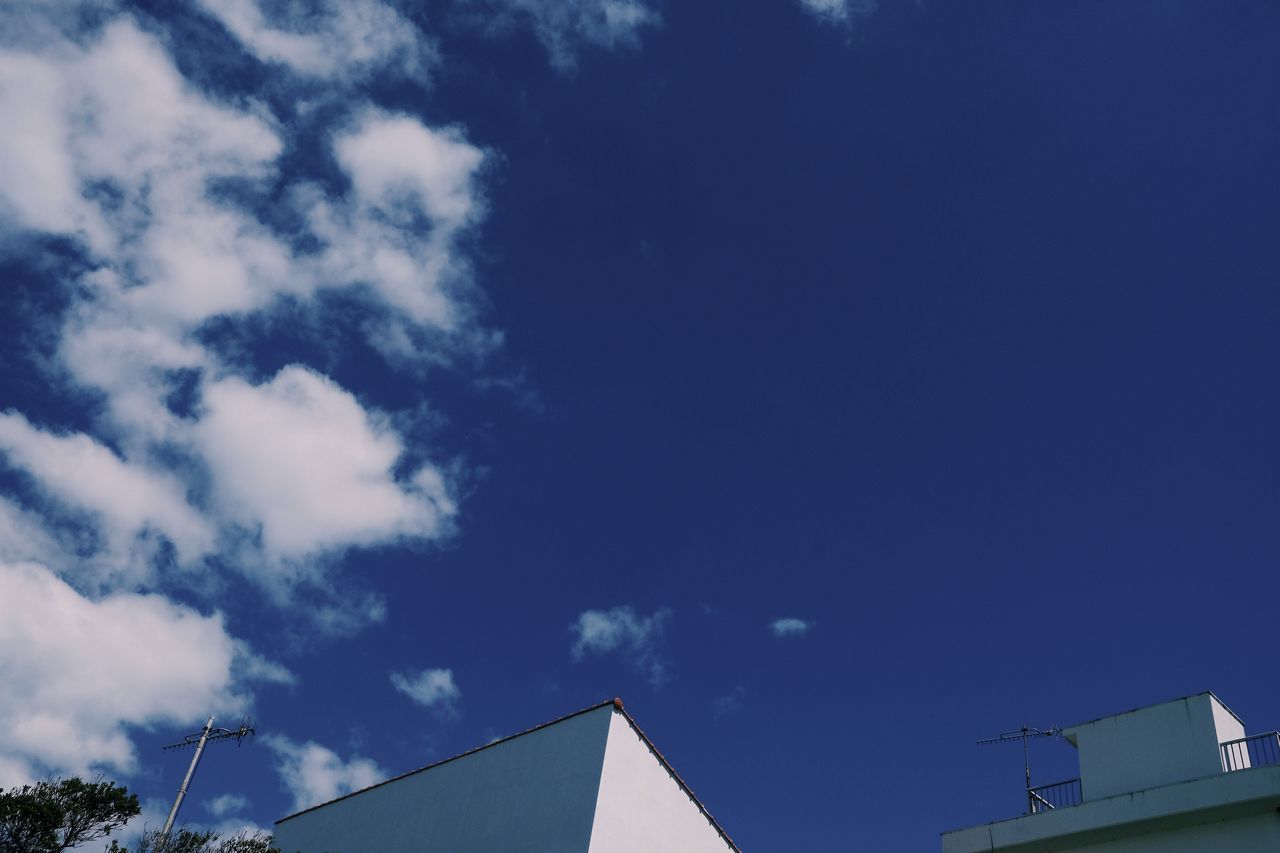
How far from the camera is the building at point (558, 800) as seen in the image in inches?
848

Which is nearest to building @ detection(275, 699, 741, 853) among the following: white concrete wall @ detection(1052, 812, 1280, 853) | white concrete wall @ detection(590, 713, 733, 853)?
white concrete wall @ detection(590, 713, 733, 853)

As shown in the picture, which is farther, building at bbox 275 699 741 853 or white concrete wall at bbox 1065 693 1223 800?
white concrete wall at bbox 1065 693 1223 800

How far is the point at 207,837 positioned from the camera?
781 inches

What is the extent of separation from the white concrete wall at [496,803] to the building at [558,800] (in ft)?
0.08

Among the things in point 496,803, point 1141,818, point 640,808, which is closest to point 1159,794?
point 1141,818

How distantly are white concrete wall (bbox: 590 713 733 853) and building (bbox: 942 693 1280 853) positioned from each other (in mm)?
6673

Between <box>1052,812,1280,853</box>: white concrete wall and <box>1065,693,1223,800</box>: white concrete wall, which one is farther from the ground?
<box>1065,693,1223,800</box>: white concrete wall

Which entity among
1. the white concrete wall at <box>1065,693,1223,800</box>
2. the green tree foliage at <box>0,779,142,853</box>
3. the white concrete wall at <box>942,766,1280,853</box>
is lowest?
the green tree foliage at <box>0,779,142,853</box>

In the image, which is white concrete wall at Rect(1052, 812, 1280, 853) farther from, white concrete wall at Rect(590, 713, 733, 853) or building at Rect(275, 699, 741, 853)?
white concrete wall at Rect(590, 713, 733, 853)

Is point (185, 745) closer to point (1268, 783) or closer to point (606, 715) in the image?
point (606, 715)

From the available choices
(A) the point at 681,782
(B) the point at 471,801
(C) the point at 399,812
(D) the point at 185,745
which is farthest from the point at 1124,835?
(D) the point at 185,745

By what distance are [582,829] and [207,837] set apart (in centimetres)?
753

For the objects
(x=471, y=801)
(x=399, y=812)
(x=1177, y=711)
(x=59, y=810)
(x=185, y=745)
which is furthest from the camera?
(x=185, y=745)

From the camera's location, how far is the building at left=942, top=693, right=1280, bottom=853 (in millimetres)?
19938
